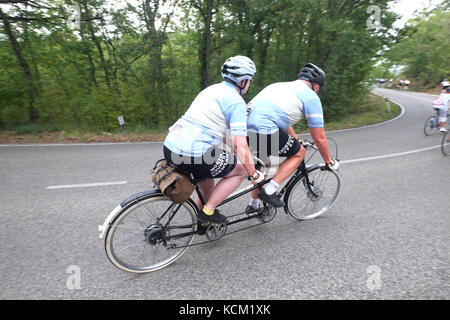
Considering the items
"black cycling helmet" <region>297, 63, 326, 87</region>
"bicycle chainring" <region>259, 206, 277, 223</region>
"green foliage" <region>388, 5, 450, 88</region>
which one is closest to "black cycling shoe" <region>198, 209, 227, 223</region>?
"bicycle chainring" <region>259, 206, 277, 223</region>

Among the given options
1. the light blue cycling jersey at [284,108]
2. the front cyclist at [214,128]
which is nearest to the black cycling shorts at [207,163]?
the front cyclist at [214,128]

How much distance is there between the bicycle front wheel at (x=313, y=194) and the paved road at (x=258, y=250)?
0.46 ft

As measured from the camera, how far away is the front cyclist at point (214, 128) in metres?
2.00

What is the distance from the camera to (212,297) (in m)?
2.02

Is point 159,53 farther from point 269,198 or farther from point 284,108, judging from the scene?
point 269,198

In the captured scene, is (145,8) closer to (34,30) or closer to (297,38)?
(34,30)

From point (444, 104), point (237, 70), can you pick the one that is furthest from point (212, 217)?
point (444, 104)

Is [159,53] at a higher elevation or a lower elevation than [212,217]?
higher

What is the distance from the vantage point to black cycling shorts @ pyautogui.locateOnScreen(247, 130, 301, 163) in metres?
2.56

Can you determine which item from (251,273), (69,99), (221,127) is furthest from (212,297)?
(69,99)

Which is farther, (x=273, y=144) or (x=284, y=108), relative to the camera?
(x=273, y=144)

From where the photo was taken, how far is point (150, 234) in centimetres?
234

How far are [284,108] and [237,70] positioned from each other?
71 cm
